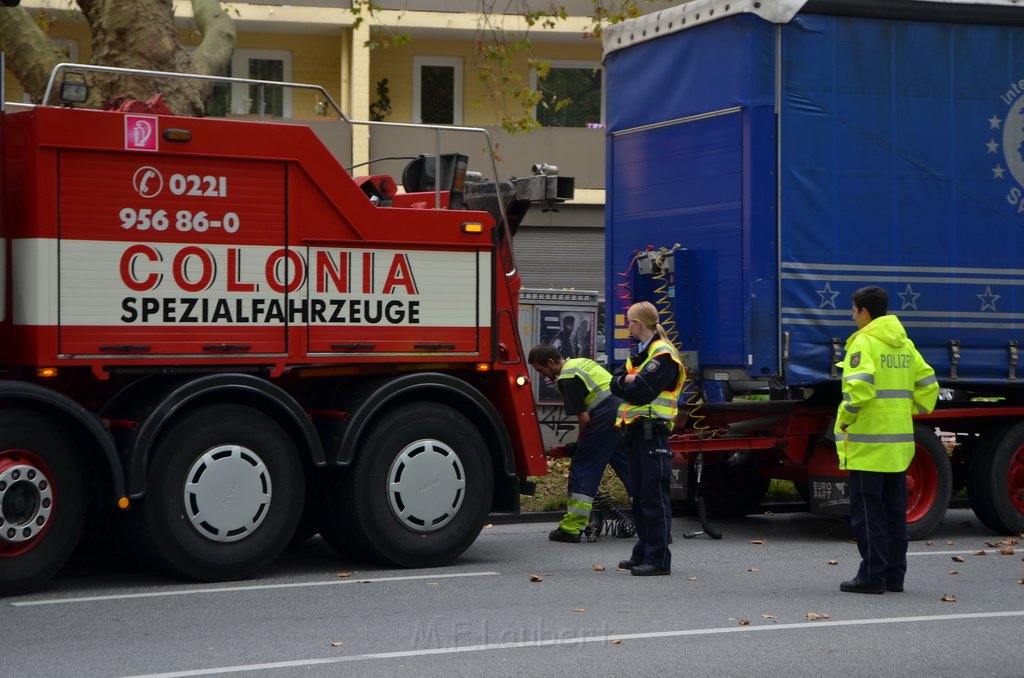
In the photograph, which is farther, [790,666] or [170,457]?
[170,457]

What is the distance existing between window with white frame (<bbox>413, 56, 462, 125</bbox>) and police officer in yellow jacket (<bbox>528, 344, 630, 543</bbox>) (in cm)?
1717

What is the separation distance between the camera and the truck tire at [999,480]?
1192 centimetres

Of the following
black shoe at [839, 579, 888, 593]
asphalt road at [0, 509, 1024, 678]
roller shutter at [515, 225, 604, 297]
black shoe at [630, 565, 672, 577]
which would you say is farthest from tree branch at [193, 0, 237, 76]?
roller shutter at [515, 225, 604, 297]

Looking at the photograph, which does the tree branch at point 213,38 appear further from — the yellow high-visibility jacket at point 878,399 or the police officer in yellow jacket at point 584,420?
the yellow high-visibility jacket at point 878,399

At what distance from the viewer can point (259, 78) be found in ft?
89.6

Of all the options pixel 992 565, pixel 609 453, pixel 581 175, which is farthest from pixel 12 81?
pixel 992 565

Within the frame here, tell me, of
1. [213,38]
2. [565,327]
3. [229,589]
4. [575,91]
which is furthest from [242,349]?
[575,91]

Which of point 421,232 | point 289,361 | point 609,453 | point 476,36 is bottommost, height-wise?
point 609,453

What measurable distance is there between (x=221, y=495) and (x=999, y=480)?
6.31 metres

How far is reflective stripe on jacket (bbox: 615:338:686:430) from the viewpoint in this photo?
9336 millimetres

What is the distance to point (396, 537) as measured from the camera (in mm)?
9680

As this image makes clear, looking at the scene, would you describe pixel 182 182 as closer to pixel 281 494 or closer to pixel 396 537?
pixel 281 494

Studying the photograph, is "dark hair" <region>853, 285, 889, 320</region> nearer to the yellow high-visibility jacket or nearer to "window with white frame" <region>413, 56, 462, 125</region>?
the yellow high-visibility jacket

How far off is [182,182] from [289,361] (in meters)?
1.29
